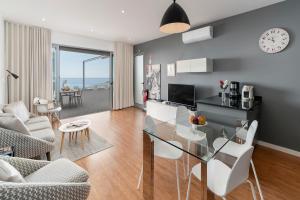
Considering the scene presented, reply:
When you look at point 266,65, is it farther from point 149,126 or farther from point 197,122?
point 149,126

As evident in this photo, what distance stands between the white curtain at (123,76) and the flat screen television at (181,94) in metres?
2.20

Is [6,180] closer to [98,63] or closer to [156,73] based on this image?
[156,73]

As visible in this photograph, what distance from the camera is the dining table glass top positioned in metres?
1.53

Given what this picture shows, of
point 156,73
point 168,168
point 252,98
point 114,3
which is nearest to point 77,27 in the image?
point 114,3

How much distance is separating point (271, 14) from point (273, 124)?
202cm

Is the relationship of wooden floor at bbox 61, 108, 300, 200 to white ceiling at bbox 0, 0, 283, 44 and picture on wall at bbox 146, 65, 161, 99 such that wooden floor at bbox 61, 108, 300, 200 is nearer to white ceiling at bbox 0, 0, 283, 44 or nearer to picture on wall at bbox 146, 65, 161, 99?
picture on wall at bbox 146, 65, 161, 99

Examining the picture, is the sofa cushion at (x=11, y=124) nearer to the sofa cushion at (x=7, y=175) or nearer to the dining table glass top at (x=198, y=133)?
the sofa cushion at (x=7, y=175)

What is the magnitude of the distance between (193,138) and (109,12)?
117 inches

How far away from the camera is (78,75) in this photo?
670 centimetres

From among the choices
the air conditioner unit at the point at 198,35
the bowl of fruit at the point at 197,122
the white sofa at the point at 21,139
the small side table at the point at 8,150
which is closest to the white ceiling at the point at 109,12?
the air conditioner unit at the point at 198,35

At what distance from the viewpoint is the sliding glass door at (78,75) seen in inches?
205

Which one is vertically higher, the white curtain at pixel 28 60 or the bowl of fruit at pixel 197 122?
the white curtain at pixel 28 60

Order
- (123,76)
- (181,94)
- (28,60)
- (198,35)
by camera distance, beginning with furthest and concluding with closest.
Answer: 1. (123,76)
2. (181,94)
3. (28,60)
4. (198,35)

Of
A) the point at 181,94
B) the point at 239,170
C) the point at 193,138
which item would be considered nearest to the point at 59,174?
the point at 193,138
